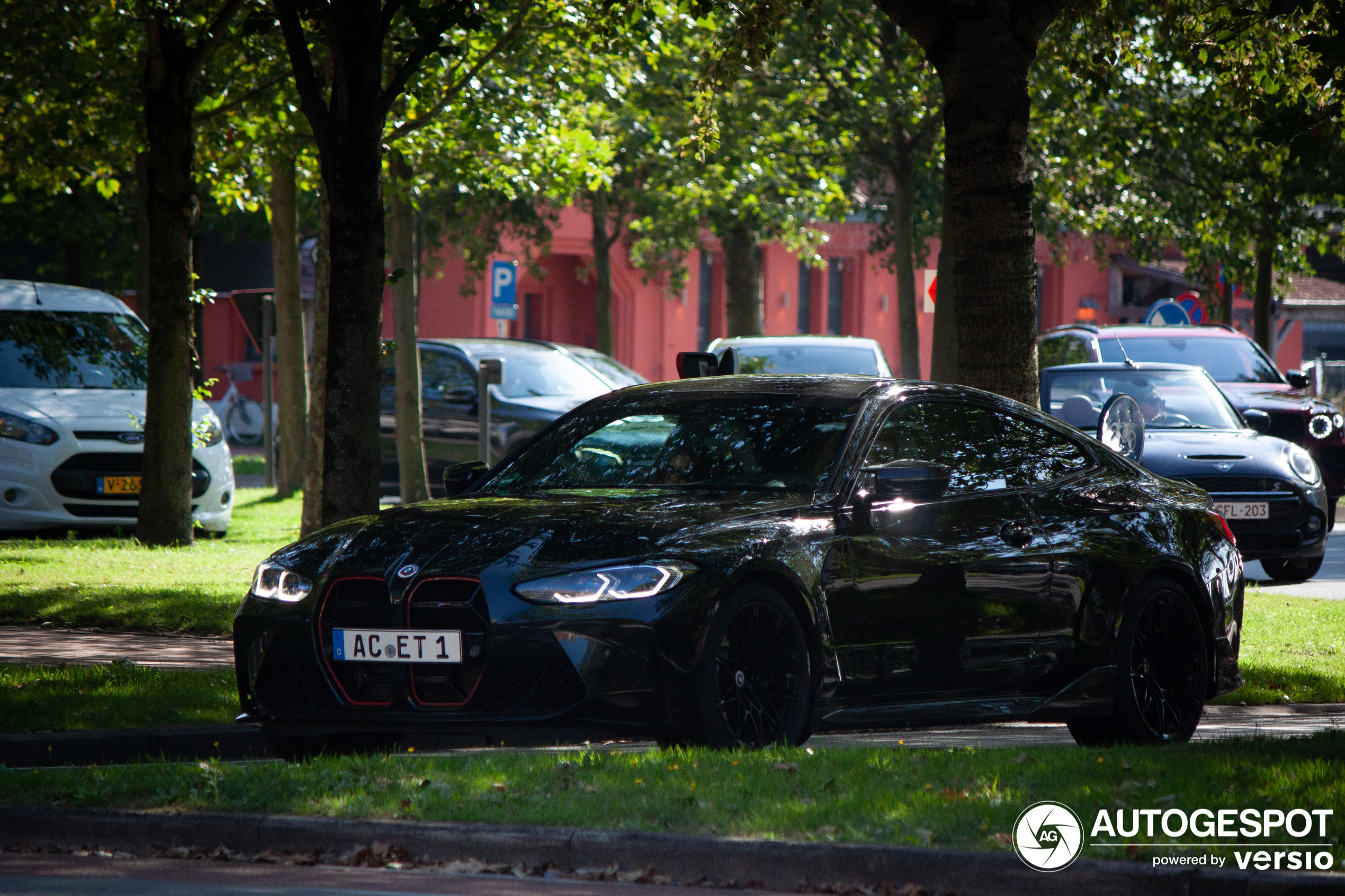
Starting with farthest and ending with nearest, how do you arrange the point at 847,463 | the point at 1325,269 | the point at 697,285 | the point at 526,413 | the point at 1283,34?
the point at 1325,269 → the point at 697,285 → the point at 526,413 → the point at 1283,34 → the point at 847,463

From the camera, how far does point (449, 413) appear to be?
1958cm

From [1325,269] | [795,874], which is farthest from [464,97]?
[1325,269]

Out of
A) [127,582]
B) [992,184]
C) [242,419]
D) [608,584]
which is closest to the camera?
[608,584]

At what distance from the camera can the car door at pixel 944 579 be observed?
6.44 metres

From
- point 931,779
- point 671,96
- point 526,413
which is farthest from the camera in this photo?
point 671,96

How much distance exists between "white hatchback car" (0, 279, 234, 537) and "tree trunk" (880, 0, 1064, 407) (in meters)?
7.83

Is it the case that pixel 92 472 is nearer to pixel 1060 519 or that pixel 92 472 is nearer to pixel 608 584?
pixel 1060 519

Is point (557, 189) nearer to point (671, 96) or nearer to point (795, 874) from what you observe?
point (671, 96)

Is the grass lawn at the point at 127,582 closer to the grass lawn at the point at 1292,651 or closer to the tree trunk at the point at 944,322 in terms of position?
the grass lawn at the point at 1292,651

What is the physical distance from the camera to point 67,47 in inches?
660

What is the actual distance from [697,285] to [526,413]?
2881cm

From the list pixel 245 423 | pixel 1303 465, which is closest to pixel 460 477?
pixel 1303 465

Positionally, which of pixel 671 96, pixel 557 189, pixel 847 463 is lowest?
pixel 847 463

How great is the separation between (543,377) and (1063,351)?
18.1ft
